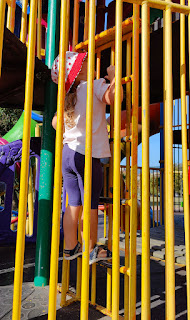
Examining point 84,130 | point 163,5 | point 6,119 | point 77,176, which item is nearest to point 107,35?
point 163,5

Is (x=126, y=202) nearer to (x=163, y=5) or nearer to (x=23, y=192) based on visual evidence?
(x=23, y=192)

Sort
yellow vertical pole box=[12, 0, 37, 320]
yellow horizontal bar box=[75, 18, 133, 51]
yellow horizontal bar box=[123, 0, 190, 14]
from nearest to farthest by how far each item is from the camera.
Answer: yellow vertical pole box=[12, 0, 37, 320]
yellow horizontal bar box=[123, 0, 190, 14]
yellow horizontal bar box=[75, 18, 133, 51]

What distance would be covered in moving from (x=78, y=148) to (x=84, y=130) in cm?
15

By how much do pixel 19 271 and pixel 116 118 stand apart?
89 centimetres

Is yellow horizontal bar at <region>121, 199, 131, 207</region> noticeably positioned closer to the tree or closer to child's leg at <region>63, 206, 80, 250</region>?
child's leg at <region>63, 206, 80, 250</region>

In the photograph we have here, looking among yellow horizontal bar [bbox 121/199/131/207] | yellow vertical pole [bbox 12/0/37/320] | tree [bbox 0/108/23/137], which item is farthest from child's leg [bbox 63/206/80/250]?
tree [bbox 0/108/23/137]

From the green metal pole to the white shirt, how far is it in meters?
0.69

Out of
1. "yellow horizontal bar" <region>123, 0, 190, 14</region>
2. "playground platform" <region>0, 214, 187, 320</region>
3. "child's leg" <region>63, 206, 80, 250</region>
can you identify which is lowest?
"playground platform" <region>0, 214, 187, 320</region>

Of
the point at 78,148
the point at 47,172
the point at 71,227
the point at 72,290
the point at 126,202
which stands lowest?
the point at 72,290

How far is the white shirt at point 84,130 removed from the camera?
1.90 m

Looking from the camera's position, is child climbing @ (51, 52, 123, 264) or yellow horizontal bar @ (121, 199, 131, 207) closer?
yellow horizontal bar @ (121, 199, 131, 207)

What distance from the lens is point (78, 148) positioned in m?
1.91

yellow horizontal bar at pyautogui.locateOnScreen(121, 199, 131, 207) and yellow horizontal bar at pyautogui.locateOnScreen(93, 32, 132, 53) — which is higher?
yellow horizontal bar at pyautogui.locateOnScreen(93, 32, 132, 53)

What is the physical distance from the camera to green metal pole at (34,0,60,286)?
8.36 ft
